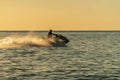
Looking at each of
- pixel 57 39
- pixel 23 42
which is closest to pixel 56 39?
pixel 57 39

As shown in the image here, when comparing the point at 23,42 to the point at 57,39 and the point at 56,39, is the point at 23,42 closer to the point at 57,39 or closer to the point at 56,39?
the point at 56,39

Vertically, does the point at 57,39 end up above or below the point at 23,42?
above

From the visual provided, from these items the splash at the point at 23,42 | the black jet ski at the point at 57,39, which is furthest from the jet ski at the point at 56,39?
the splash at the point at 23,42

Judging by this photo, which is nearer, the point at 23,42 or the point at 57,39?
the point at 57,39

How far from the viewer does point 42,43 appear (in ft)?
221

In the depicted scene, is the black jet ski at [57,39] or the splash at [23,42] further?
the splash at [23,42]

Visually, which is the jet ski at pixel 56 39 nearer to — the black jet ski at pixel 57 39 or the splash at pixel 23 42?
the black jet ski at pixel 57 39

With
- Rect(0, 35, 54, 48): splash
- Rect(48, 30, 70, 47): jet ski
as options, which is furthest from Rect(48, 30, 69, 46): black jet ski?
Rect(0, 35, 54, 48): splash

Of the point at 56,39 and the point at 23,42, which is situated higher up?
the point at 56,39

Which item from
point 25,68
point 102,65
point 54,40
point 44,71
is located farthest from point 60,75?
point 54,40

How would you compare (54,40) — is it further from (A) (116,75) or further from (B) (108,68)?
(A) (116,75)

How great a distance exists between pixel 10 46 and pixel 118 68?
33159 millimetres

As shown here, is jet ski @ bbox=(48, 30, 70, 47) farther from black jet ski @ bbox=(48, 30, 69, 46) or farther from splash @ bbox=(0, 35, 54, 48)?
splash @ bbox=(0, 35, 54, 48)

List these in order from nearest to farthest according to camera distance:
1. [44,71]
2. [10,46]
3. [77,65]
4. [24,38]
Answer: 1. [44,71]
2. [77,65]
3. [10,46]
4. [24,38]
